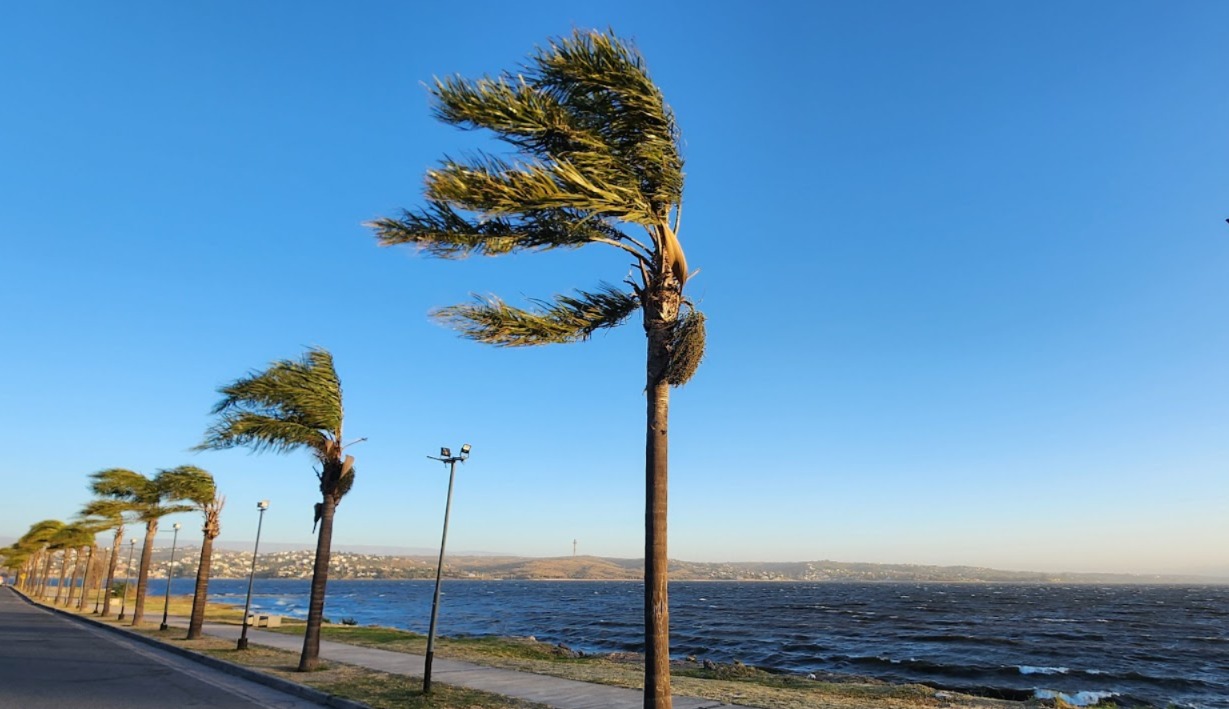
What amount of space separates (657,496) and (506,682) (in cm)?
937

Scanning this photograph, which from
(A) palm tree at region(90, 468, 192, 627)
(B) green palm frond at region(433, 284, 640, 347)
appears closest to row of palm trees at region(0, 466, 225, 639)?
(A) palm tree at region(90, 468, 192, 627)

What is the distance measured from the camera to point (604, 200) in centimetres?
823

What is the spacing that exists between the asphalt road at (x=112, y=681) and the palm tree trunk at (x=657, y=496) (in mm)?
8336

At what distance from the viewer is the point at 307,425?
18.0m

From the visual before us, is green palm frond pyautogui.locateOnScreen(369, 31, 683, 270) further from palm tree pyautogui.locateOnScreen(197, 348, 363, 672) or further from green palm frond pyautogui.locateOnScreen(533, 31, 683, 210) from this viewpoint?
palm tree pyautogui.locateOnScreen(197, 348, 363, 672)

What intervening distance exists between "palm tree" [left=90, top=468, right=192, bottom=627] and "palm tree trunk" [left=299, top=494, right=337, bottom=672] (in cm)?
1557

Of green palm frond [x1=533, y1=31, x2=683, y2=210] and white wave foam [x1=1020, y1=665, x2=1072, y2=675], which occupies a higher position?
green palm frond [x1=533, y1=31, x2=683, y2=210]

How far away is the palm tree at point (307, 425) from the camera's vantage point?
57.4 feet

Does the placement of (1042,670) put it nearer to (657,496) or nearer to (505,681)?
(505,681)

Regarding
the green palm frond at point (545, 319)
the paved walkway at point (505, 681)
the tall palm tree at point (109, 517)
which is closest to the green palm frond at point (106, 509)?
the tall palm tree at point (109, 517)

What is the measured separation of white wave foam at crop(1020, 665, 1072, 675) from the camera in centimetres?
3316

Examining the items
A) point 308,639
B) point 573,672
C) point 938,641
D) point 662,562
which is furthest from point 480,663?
point 938,641

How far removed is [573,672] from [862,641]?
35.4 metres

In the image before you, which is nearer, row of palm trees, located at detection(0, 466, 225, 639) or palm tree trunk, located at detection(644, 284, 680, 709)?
palm tree trunk, located at detection(644, 284, 680, 709)
